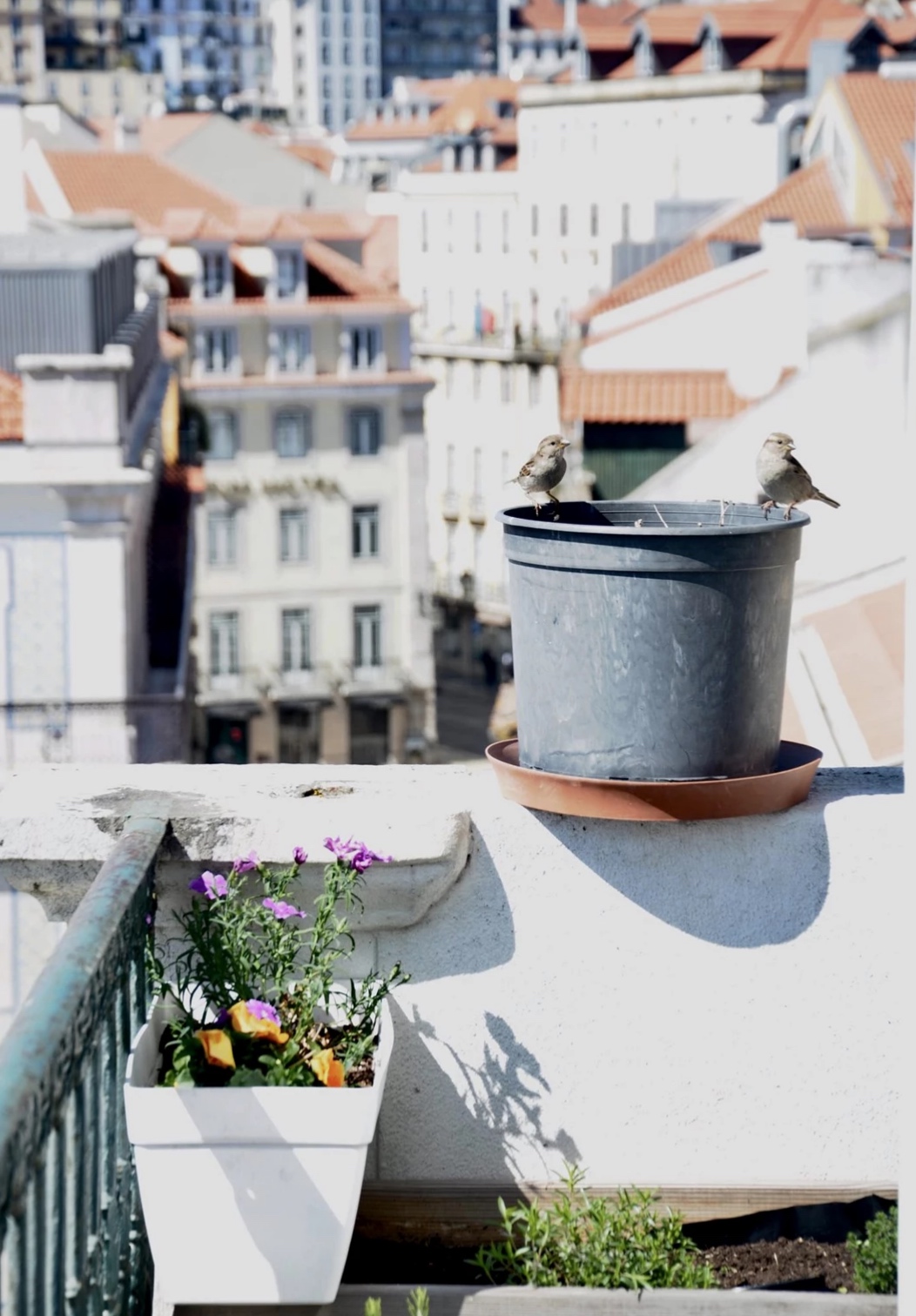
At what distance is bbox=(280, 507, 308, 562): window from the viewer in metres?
40.3

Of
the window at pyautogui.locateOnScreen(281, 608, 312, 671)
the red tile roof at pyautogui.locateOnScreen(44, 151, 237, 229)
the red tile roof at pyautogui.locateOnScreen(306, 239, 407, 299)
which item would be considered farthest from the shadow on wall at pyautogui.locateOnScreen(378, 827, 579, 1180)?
the red tile roof at pyautogui.locateOnScreen(44, 151, 237, 229)

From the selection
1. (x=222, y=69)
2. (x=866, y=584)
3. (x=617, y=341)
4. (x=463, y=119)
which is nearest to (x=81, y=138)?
(x=463, y=119)

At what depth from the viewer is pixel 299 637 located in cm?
4062

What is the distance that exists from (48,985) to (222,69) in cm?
18318

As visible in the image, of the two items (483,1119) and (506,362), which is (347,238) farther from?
(483,1119)

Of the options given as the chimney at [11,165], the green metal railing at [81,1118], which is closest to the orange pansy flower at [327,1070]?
the green metal railing at [81,1118]

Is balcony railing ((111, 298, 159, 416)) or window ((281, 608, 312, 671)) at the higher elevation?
balcony railing ((111, 298, 159, 416))

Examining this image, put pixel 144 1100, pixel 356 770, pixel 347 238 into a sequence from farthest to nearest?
pixel 347 238
pixel 356 770
pixel 144 1100

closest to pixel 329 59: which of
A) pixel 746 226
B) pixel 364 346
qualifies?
pixel 364 346

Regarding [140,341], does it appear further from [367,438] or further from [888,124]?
[888,124]

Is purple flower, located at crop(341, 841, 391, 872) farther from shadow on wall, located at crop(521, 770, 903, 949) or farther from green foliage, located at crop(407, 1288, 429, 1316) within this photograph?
green foliage, located at crop(407, 1288, 429, 1316)

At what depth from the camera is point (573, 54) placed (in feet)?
228

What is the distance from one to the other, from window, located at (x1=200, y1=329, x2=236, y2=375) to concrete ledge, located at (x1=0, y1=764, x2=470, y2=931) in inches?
1430

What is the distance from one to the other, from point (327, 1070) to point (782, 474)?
1738 mm
